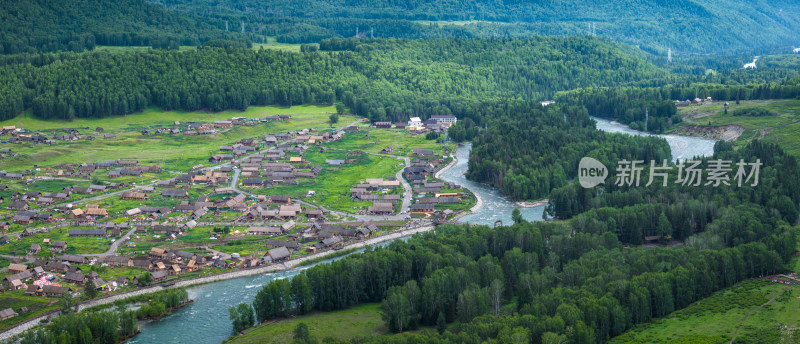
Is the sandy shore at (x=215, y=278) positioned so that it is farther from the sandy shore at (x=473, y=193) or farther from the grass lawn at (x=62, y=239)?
the grass lawn at (x=62, y=239)

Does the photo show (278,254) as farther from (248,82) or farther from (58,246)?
(248,82)

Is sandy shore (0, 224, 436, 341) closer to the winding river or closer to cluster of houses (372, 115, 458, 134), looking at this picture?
the winding river

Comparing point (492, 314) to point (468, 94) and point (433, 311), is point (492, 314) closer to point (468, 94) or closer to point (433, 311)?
point (433, 311)

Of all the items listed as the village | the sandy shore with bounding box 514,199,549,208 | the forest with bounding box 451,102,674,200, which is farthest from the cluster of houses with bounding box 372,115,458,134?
the sandy shore with bounding box 514,199,549,208

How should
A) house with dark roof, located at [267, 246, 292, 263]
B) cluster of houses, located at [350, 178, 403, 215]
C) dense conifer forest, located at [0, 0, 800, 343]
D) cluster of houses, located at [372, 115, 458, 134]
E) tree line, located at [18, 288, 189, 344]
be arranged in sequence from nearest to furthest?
tree line, located at [18, 288, 189, 344]
dense conifer forest, located at [0, 0, 800, 343]
house with dark roof, located at [267, 246, 292, 263]
cluster of houses, located at [350, 178, 403, 215]
cluster of houses, located at [372, 115, 458, 134]


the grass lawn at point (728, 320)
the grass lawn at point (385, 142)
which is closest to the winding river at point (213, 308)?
the grass lawn at point (728, 320)
